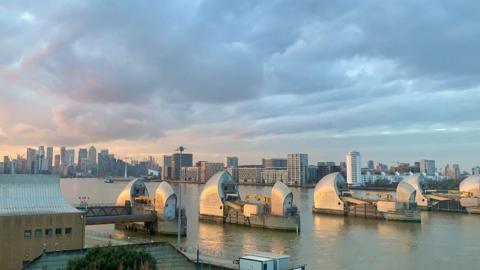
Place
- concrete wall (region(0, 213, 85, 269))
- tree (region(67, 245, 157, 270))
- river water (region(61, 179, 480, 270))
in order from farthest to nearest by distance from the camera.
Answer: river water (region(61, 179, 480, 270))
concrete wall (region(0, 213, 85, 269))
tree (region(67, 245, 157, 270))

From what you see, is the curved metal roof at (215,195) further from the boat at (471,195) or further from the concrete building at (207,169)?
the concrete building at (207,169)

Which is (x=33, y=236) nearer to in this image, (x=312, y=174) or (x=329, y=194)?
(x=329, y=194)

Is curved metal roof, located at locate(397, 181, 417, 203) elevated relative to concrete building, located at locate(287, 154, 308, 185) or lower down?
lower down

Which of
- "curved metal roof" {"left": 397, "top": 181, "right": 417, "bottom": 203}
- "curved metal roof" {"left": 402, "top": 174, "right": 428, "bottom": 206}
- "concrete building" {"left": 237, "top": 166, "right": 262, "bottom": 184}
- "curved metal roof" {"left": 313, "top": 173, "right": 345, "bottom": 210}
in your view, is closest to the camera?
"curved metal roof" {"left": 313, "top": 173, "right": 345, "bottom": 210}

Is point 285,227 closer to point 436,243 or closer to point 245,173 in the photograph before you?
point 436,243

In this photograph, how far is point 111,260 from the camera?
44.6 ft

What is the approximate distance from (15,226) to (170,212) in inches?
805

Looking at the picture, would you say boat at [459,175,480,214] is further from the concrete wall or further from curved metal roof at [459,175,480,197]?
the concrete wall

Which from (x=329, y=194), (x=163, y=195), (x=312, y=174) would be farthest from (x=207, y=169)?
(x=163, y=195)

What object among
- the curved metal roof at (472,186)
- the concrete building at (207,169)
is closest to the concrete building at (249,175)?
the concrete building at (207,169)

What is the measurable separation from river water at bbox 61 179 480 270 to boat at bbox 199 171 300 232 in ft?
3.84

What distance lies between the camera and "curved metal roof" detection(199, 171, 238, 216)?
48.2m

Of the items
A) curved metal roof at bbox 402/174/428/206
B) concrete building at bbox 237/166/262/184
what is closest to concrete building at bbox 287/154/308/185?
concrete building at bbox 237/166/262/184

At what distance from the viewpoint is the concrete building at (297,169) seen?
172875 mm
